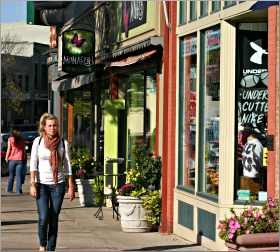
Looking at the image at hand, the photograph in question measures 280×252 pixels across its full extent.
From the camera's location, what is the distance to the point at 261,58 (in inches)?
360

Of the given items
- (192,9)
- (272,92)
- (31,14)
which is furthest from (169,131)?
(31,14)

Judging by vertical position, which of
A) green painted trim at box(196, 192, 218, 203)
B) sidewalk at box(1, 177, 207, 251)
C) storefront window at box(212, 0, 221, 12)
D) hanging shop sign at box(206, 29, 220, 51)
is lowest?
sidewalk at box(1, 177, 207, 251)

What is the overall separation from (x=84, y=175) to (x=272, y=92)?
8474 mm

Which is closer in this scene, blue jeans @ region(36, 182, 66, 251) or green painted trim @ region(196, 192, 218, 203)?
blue jeans @ region(36, 182, 66, 251)

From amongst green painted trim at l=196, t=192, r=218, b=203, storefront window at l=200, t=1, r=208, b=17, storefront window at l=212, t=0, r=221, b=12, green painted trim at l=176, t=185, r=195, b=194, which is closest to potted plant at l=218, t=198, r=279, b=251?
green painted trim at l=196, t=192, r=218, b=203

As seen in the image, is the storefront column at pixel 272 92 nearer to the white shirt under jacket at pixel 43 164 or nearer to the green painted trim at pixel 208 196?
the green painted trim at pixel 208 196

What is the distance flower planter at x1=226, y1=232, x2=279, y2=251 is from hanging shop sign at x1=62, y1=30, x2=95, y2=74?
1009 cm

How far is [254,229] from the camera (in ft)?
25.2

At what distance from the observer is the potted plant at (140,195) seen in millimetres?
11562

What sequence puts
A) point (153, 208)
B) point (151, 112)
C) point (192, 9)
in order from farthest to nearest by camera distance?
point (151, 112), point (153, 208), point (192, 9)

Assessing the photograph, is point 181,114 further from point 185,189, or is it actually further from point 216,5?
point 216,5

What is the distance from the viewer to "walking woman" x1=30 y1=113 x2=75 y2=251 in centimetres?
862

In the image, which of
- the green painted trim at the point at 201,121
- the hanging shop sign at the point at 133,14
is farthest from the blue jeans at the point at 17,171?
the green painted trim at the point at 201,121

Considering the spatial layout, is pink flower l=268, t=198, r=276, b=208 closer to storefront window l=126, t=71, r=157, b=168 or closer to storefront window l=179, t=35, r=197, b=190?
storefront window l=179, t=35, r=197, b=190
